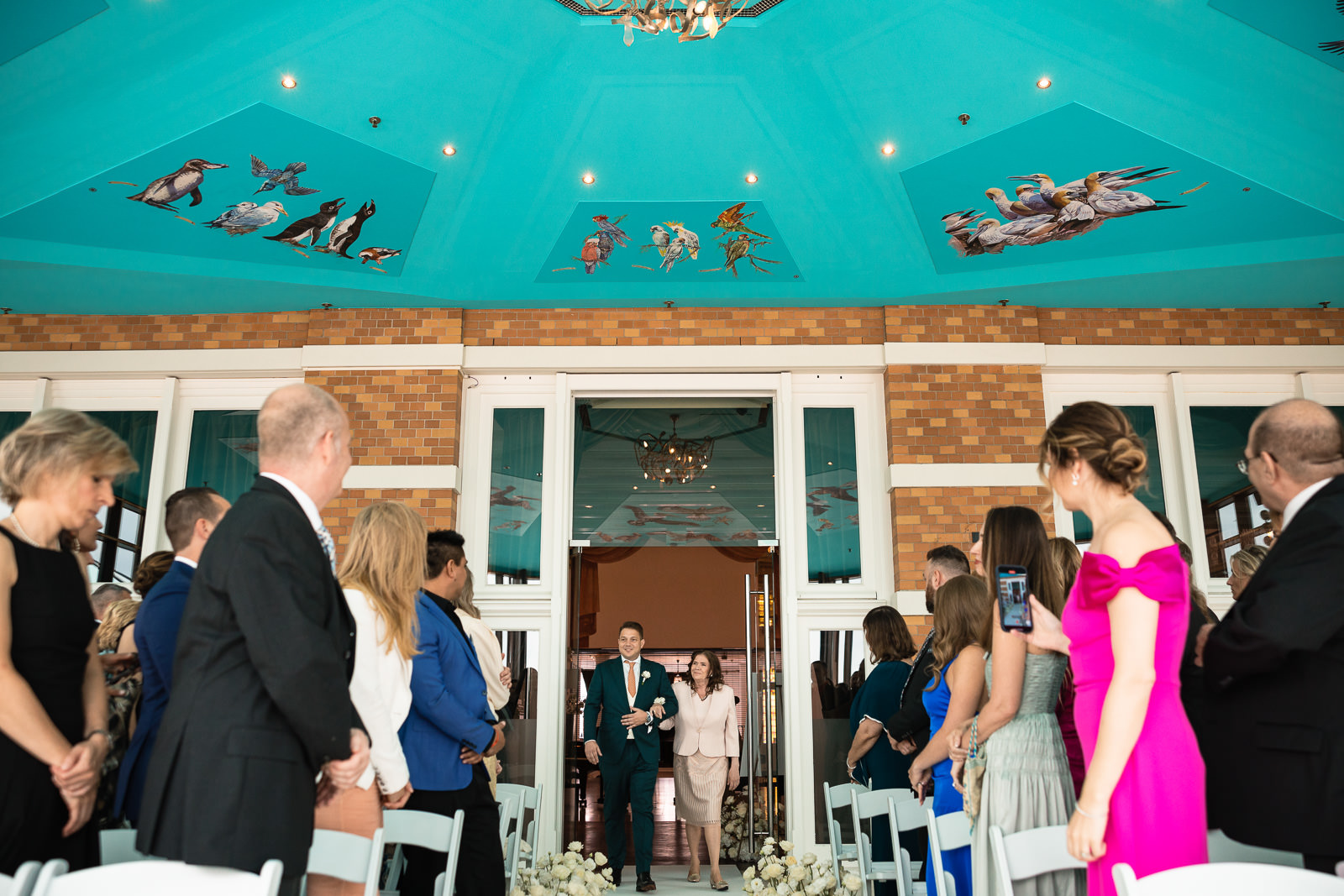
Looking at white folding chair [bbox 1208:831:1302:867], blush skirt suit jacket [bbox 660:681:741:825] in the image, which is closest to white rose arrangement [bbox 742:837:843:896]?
white folding chair [bbox 1208:831:1302:867]

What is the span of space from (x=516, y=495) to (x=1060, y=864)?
5.74m

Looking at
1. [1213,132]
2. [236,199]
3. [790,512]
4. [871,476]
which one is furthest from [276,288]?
[1213,132]

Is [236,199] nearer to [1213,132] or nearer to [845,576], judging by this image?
[845,576]

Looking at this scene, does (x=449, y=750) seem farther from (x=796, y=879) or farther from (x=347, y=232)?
(x=347, y=232)

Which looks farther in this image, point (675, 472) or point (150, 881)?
point (675, 472)

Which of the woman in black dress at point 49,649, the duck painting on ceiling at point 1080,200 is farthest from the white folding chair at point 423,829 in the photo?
the duck painting on ceiling at point 1080,200

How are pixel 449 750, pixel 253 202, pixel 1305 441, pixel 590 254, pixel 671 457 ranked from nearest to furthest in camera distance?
pixel 1305 441
pixel 449 750
pixel 253 202
pixel 590 254
pixel 671 457

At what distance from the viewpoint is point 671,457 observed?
7.86 meters

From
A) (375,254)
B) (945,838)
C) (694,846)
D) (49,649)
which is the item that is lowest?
(694,846)

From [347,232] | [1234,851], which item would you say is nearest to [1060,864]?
[1234,851]

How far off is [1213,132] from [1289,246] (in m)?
1.36

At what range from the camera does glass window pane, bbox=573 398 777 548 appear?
25.2 feet

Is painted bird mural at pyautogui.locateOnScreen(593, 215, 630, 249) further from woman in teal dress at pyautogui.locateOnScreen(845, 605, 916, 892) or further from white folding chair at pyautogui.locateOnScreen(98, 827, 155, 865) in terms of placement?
white folding chair at pyautogui.locateOnScreen(98, 827, 155, 865)

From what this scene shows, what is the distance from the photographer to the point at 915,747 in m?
4.19
